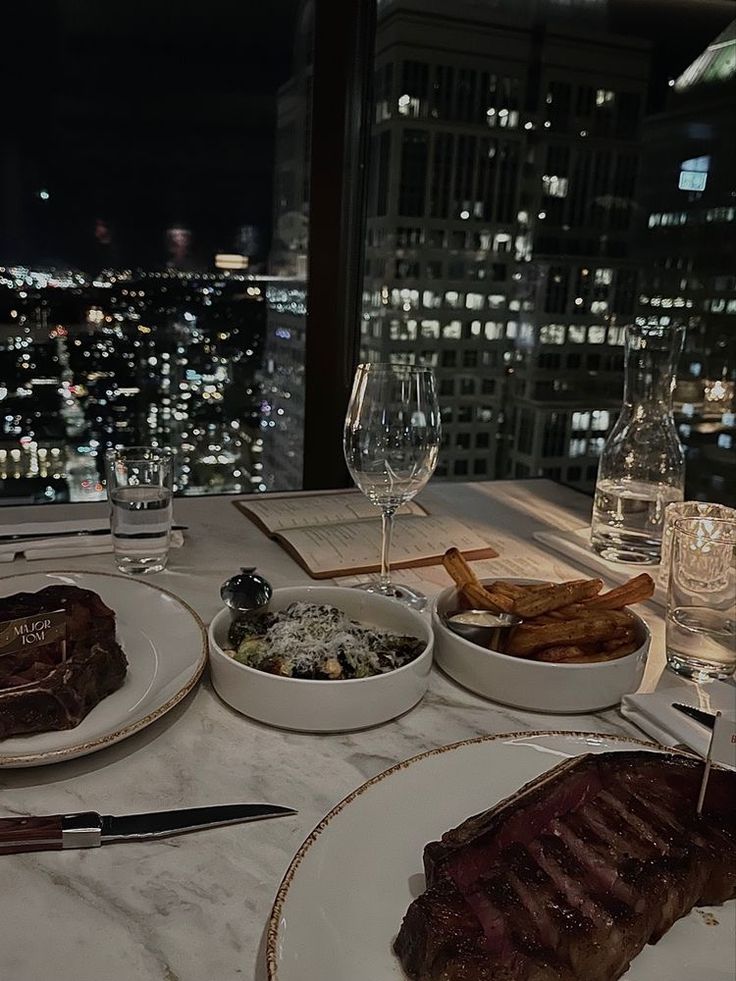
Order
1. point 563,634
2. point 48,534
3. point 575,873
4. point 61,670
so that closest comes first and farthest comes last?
point 575,873, point 61,670, point 563,634, point 48,534

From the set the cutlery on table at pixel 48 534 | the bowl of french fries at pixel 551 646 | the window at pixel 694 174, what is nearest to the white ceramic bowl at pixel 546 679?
the bowl of french fries at pixel 551 646

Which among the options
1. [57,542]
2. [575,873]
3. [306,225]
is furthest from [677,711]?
[306,225]

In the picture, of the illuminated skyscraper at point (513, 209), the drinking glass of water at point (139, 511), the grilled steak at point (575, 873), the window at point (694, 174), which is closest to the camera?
the grilled steak at point (575, 873)

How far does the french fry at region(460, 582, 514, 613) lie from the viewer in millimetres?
917

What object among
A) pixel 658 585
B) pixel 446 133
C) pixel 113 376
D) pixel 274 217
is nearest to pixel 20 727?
pixel 658 585

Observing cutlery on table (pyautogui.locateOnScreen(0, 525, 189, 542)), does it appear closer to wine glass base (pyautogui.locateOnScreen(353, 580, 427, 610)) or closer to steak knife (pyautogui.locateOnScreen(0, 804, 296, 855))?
wine glass base (pyautogui.locateOnScreen(353, 580, 427, 610))

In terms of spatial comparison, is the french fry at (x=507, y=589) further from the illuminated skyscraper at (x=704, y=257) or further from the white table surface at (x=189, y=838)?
the illuminated skyscraper at (x=704, y=257)

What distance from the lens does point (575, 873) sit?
0.53m

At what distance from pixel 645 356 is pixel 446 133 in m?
1.78

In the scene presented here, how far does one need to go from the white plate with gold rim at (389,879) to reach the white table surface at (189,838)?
5cm

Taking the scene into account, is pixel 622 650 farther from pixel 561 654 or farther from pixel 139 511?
pixel 139 511

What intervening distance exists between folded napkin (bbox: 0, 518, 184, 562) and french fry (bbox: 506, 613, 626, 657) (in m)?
0.65

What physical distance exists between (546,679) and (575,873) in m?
0.30

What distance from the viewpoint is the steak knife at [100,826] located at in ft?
2.03
